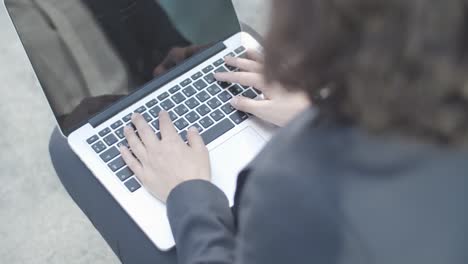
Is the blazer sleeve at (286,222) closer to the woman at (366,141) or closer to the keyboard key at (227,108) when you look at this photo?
the woman at (366,141)

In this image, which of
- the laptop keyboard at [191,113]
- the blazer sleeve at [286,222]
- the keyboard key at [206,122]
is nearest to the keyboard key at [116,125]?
the laptop keyboard at [191,113]

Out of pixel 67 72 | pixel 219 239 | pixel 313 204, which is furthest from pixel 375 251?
pixel 67 72

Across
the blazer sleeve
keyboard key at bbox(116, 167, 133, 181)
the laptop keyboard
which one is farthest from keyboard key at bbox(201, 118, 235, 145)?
the blazer sleeve

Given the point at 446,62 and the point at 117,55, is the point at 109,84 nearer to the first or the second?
the point at 117,55

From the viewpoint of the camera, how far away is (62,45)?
76 centimetres

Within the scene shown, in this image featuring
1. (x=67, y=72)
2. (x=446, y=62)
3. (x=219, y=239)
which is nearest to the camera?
(x=446, y=62)

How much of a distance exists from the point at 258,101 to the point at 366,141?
0.37 metres

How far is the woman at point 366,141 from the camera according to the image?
0.37 m

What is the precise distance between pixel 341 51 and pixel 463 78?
0.07 metres

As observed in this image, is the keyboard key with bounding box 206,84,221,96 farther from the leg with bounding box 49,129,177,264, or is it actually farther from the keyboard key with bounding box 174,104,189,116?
the leg with bounding box 49,129,177,264

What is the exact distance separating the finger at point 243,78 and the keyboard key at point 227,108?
34mm

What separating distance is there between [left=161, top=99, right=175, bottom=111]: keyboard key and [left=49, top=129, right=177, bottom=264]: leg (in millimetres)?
127

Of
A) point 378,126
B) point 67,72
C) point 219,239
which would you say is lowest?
point 219,239

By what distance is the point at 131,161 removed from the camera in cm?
75
